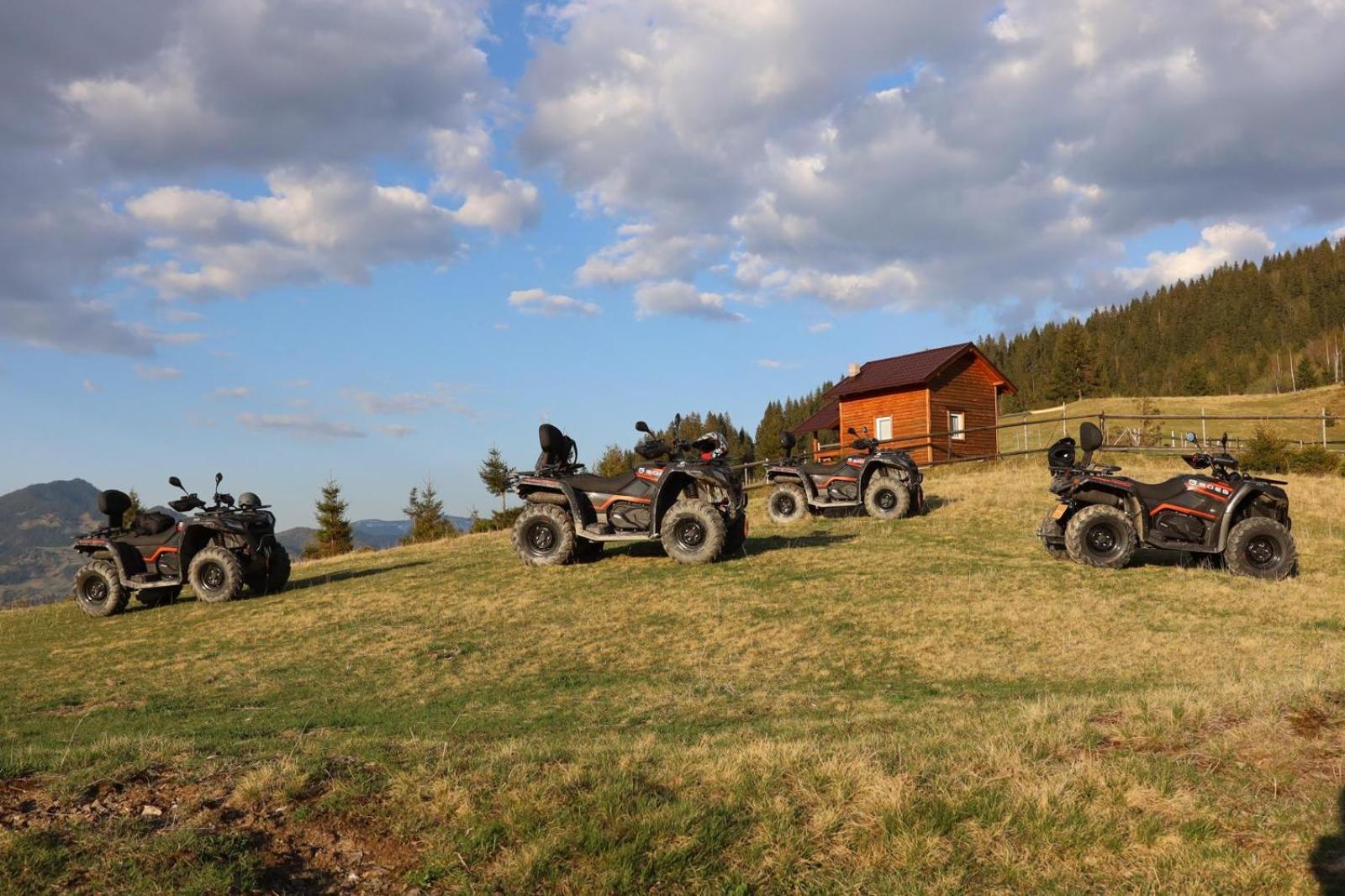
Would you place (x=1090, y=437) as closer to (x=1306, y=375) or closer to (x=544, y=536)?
(x=544, y=536)

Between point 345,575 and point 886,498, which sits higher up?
point 886,498

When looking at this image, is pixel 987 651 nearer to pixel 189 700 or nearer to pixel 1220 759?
pixel 1220 759

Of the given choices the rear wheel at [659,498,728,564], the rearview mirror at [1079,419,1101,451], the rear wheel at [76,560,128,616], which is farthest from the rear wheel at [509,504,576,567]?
the rearview mirror at [1079,419,1101,451]

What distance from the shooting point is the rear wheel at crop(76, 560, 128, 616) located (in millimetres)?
14305

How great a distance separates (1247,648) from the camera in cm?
925

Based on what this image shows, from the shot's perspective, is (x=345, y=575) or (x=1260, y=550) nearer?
(x=1260, y=550)

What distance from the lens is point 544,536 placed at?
1460 cm

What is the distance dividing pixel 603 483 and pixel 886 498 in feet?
25.8

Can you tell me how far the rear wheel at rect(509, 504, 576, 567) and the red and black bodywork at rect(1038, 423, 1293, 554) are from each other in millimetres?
7760

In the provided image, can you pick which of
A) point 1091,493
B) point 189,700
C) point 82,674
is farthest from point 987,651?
point 82,674

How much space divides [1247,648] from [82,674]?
1226cm

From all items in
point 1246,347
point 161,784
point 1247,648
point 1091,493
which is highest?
point 1246,347

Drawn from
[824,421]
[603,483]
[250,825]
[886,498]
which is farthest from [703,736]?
[824,421]

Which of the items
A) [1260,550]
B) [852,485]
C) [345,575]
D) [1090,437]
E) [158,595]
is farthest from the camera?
[852,485]
